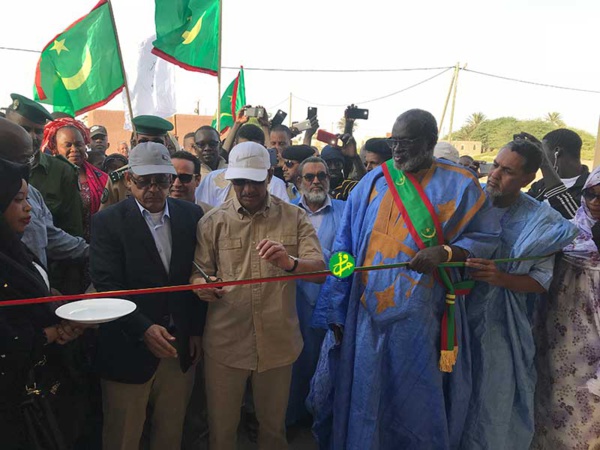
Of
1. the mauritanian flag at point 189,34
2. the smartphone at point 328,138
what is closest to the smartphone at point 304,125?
the smartphone at point 328,138

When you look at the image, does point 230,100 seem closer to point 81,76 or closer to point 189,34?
point 189,34

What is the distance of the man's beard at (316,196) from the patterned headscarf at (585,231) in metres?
1.75

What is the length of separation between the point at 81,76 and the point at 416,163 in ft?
15.6

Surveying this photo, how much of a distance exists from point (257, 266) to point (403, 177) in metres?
1.02

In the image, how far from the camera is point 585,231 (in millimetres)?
2525

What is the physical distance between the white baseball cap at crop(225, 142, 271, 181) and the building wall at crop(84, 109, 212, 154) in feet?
68.2

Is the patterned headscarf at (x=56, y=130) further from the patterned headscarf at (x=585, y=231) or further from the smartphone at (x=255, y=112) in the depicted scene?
the patterned headscarf at (x=585, y=231)

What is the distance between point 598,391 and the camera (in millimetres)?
2436

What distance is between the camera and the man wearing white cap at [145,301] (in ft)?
7.15

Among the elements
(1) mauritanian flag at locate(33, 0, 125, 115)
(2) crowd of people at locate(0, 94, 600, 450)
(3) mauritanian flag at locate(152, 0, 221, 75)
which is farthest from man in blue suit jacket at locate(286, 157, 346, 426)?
(3) mauritanian flag at locate(152, 0, 221, 75)

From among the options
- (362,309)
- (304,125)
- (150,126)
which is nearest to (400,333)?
(362,309)

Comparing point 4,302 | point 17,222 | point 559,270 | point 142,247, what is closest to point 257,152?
point 142,247

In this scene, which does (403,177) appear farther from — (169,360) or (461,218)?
(169,360)

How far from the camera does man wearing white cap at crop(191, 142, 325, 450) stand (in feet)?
7.62
